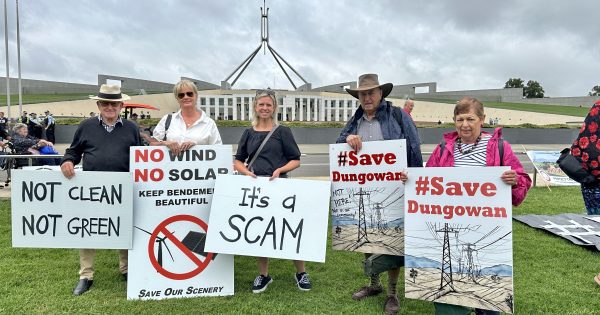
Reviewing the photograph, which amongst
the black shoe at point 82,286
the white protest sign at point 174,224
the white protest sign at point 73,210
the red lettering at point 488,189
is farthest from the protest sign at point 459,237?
the black shoe at point 82,286

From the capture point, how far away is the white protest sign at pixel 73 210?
3.35 metres

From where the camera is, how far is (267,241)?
3.30 meters

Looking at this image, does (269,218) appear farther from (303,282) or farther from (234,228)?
(303,282)

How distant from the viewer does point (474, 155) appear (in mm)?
2764

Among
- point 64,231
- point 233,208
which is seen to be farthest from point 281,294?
point 64,231

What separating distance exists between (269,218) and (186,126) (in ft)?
3.85

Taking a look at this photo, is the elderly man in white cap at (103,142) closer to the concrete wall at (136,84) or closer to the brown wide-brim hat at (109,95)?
the brown wide-brim hat at (109,95)

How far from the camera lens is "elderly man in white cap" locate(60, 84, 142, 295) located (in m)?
3.52

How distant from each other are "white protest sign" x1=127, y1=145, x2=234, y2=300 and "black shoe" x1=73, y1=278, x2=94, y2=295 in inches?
21.0

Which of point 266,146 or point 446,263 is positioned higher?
point 266,146

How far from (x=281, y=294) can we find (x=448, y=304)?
1496 mm

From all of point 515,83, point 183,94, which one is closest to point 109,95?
point 183,94

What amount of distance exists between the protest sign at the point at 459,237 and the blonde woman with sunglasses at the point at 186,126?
1.90 meters

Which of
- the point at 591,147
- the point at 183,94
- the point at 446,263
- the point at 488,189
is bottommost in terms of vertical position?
the point at 446,263
